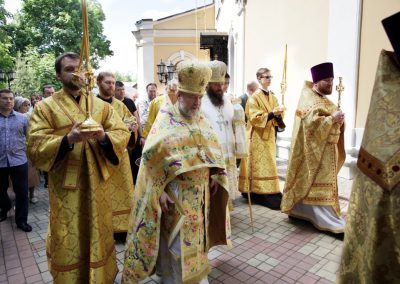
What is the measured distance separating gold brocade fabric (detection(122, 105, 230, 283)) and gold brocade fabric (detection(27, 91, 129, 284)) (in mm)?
275

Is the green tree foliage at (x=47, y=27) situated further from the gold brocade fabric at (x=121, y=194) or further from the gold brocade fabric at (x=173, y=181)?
the gold brocade fabric at (x=173, y=181)

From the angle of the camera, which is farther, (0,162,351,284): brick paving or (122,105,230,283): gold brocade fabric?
(0,162,351,284): brick paving

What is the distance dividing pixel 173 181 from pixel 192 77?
813mm

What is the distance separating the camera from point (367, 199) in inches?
46.9

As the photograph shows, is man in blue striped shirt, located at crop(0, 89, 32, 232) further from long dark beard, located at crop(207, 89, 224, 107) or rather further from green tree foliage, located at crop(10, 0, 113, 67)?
green tree foliage, located at crop(10, 0, 113, 67)

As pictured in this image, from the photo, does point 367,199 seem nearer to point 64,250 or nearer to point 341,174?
point 64,250

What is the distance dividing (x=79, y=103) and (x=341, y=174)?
5946mm

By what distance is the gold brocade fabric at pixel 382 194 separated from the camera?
1112 mm

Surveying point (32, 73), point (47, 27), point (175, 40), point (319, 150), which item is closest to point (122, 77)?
point (47, 27)

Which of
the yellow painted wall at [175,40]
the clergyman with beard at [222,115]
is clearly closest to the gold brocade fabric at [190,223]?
the clergyman with beard at [222,115]

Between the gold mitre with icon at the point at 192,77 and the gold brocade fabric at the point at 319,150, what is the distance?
224 centimetres

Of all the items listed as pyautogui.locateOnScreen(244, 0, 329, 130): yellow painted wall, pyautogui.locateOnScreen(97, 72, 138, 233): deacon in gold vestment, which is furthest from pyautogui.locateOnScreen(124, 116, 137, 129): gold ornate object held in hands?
pyautogui.locateOnScreen(244, 0, 329, 130): yellow painted wall

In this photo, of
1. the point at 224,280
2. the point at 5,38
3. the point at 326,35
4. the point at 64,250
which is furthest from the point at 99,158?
the point at 5,38

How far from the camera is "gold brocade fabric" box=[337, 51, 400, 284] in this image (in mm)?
1112
